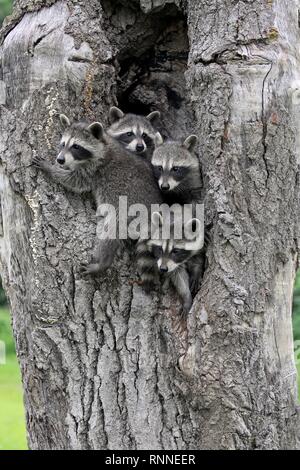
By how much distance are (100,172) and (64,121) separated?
1.47 ft

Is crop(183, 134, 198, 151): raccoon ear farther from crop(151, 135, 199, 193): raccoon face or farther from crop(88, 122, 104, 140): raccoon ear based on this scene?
crop(88, 122, 104, 140): raccoon ear

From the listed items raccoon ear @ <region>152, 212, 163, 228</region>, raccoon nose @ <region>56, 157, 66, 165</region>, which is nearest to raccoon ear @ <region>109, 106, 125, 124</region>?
raccoon nose @ <region>56, 157, 66, 165</region>

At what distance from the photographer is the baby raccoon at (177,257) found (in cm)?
440

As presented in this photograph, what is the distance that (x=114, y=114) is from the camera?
16.8 feet

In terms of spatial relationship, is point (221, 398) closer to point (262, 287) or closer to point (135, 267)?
point (262, 287)

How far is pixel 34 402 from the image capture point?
447 centimetres

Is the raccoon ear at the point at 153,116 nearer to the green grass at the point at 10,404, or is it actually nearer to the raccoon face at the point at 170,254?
the raccoon face at the point at 170,254

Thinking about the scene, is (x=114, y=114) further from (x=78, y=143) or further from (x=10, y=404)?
(x=10, y=404)

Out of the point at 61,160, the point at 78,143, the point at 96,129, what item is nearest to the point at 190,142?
the point at 96,129

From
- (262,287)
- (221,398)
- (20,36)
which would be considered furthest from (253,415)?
(20,36)

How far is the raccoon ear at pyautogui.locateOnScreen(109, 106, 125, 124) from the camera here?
500cm

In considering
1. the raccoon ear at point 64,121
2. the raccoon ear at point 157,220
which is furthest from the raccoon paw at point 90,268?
the raccoon ear at point 64,121

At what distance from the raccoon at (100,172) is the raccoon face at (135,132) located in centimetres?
36
